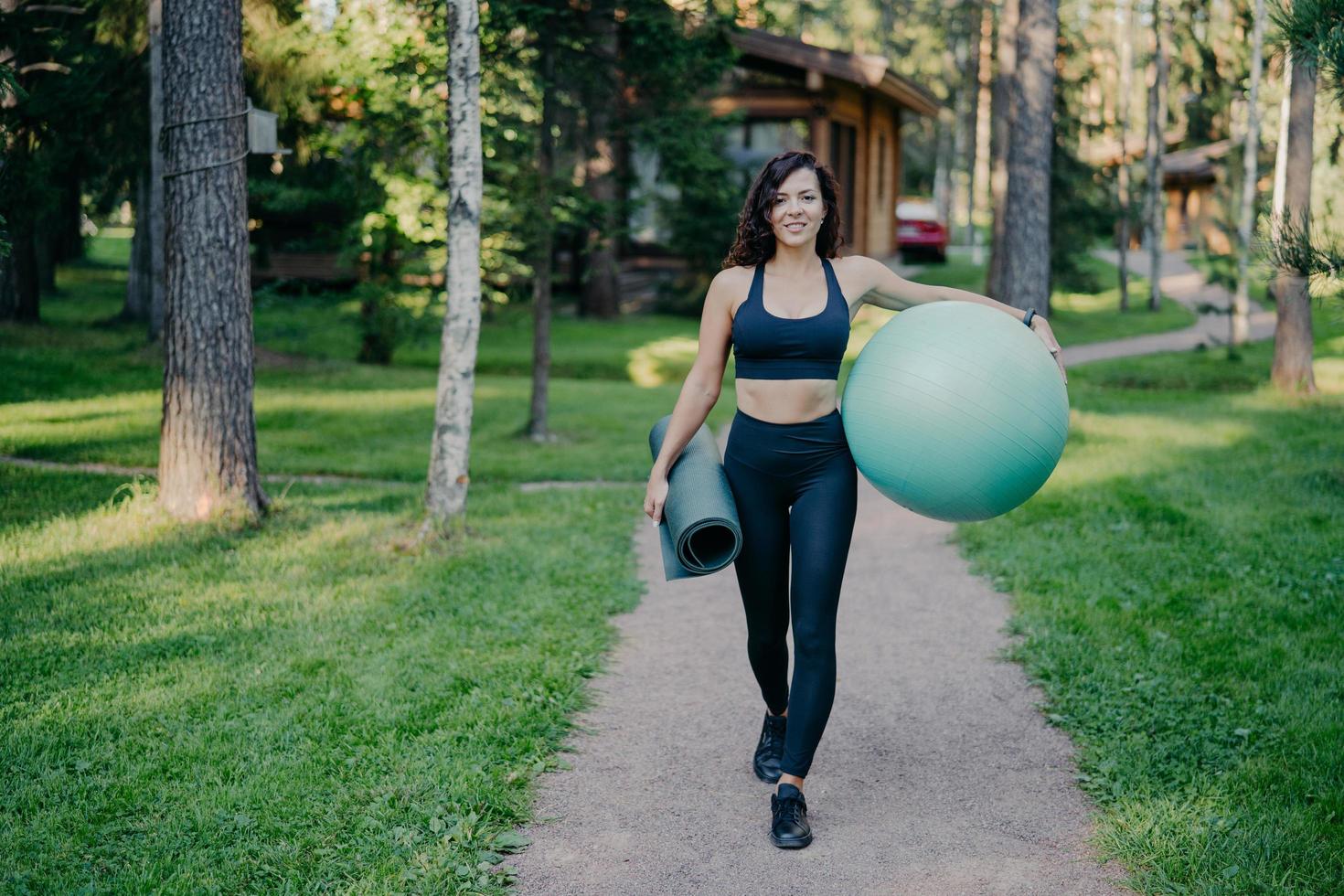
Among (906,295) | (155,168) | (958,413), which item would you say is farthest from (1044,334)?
(155,168)

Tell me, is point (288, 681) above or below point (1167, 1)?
below

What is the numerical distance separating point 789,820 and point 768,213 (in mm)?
1851

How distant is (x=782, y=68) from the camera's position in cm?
2261

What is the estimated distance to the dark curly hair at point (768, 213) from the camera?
3.63 m

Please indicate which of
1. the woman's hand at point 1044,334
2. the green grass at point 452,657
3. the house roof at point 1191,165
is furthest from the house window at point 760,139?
the house roof at point 1191,165

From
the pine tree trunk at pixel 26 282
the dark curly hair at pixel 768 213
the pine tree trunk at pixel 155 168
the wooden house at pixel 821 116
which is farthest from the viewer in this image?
the wooden house at pixel 821 116

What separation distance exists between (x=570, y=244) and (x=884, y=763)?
19925mm

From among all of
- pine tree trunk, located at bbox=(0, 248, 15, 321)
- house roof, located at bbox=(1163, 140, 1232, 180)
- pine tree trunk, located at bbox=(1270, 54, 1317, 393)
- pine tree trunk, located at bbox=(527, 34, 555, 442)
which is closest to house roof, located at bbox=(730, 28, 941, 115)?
pine tree trunk, located at bbox=(1270, 54, 1317, 393)

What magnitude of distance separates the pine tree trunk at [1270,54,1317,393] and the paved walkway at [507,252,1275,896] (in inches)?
287

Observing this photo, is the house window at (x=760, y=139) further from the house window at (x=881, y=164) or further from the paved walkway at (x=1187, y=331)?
the paved walkway at (x=1187, y=331)

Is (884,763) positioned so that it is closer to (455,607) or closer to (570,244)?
(455,607)

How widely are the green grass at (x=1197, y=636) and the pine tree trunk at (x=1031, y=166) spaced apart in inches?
65.3

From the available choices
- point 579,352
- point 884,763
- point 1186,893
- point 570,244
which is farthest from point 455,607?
point 570,244

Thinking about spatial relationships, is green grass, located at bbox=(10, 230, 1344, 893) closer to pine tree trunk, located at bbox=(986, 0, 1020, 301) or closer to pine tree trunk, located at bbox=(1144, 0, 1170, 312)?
pine tree trunk, located at bbox=(986, 0, 1020, 301)
